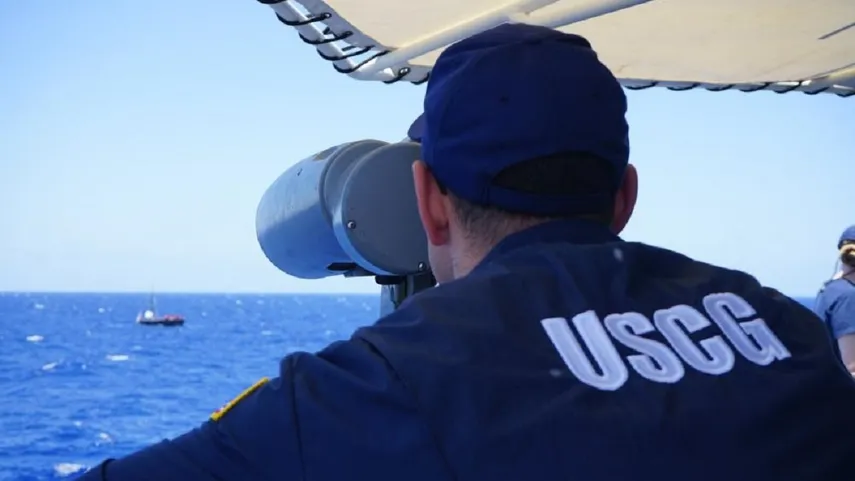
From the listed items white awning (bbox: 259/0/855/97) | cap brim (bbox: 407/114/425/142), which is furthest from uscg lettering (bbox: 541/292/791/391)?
white awning (bbox: 259/0/855/97)

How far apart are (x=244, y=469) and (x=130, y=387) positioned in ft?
94.6

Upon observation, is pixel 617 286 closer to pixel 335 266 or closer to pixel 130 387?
pixel 335 266

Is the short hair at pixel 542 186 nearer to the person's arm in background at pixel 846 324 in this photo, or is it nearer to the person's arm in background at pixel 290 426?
the person's arm in background at pixel 290 426

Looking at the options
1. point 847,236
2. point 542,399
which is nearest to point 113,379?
point 847,236

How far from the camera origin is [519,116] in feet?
2.79

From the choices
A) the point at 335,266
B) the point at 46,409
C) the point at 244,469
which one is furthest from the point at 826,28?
the point at 46,409

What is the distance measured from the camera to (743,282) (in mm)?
906

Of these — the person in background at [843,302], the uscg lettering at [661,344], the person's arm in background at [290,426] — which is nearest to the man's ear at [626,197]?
the uscg lettering at [661,344]

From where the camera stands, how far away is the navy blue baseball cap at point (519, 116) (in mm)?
852

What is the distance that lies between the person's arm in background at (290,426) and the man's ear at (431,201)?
0.20m

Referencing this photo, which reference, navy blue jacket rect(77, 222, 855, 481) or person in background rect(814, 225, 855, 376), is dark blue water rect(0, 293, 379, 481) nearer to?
navy blue jacket rect(77, 222, 855, 481)

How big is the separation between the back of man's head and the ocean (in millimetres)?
244

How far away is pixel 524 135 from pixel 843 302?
125 inches

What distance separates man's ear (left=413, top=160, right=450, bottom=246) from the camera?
0.93 metres
